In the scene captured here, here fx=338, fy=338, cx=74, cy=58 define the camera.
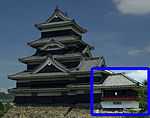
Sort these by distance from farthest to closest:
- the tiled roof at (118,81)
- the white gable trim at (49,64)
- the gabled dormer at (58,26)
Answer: the gabled dormer at (58,26) → the white gable trim at (49,64) → the tiled roof at (118,81)

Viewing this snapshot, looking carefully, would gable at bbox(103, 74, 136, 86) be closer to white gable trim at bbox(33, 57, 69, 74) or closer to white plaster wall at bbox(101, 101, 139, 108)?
white plaster wall at bbox(101, 101, 139, 108)

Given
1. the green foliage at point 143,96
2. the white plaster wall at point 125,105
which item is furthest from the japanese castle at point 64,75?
the green foliage at point 143,96

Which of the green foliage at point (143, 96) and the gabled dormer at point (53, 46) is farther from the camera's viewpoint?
the gabled dormer at point (53, 46)

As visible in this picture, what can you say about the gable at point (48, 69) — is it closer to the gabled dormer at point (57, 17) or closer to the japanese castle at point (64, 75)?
the japanese castle at point (64, 75)

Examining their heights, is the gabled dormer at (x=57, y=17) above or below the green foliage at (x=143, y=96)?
above

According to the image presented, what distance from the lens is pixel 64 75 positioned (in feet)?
112

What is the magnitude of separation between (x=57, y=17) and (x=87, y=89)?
32.3 feet

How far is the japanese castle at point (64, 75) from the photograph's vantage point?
3206 cm

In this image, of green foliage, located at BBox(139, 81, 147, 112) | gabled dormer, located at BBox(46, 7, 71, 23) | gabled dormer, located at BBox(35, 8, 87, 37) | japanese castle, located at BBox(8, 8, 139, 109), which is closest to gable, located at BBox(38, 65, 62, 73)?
japanese castle, located at BBox(8, 8, 139, 109)

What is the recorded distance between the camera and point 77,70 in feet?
110

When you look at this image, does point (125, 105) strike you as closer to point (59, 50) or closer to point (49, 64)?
point (49, 64)

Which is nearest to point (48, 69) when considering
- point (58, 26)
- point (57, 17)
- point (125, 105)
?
point (58, 26)

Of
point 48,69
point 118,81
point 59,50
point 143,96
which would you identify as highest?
point 59,50

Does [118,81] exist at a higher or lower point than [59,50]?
lower
